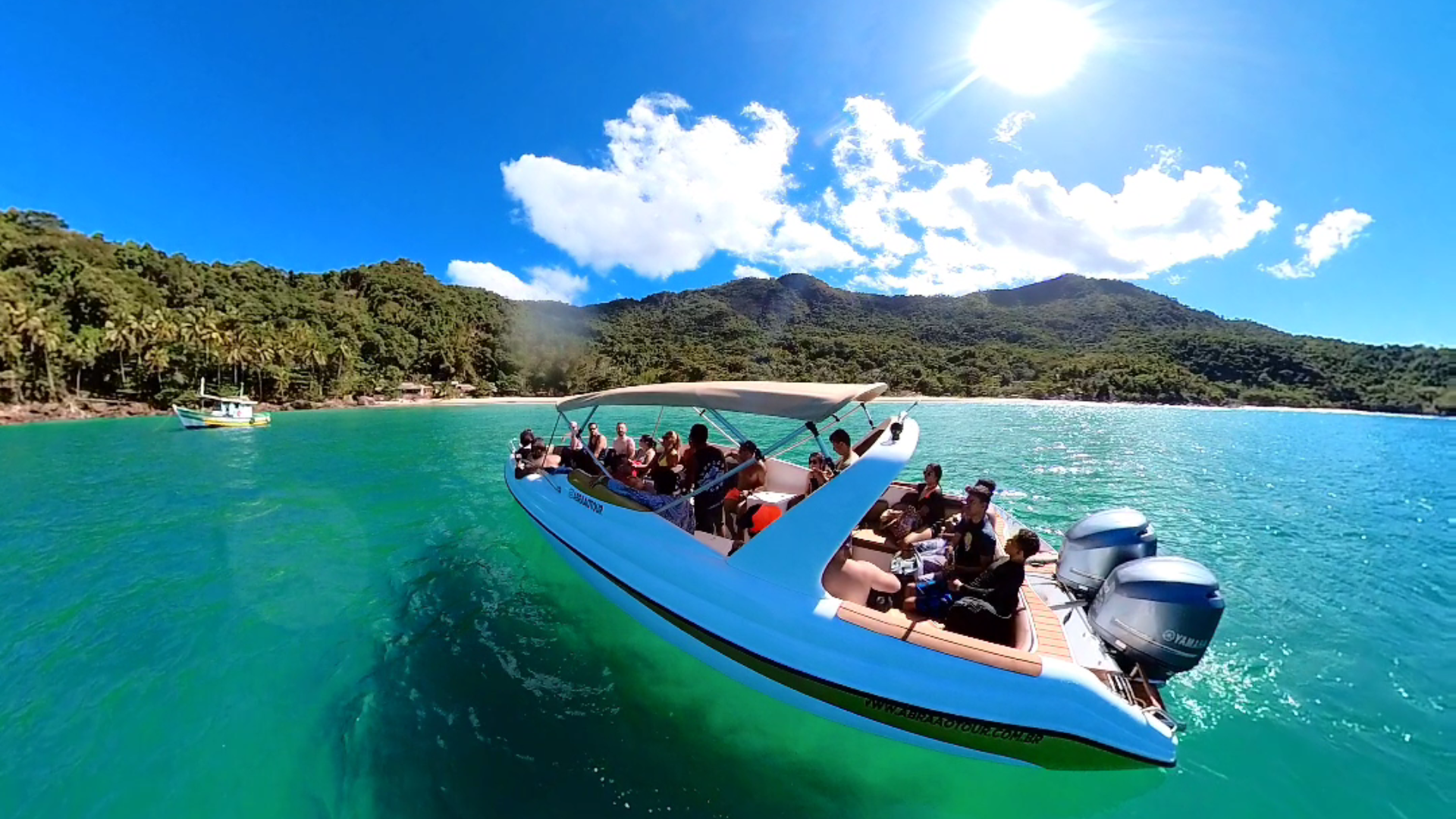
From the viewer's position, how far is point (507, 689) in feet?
16.8

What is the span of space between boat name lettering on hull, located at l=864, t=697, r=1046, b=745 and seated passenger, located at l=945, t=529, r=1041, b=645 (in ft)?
2.02

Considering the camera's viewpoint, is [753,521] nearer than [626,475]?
Yes

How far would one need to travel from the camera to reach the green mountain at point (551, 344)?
47219mm

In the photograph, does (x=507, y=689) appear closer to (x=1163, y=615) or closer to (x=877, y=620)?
(x=877, y=620)

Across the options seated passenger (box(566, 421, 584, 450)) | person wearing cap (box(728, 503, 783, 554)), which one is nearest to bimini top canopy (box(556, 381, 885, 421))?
person wearing cap (box(728, 503, 783, 554))

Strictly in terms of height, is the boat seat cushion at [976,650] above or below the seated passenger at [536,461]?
below

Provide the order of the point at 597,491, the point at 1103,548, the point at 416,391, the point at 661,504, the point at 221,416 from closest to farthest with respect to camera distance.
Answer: the point at 1103,548
the point at 661,504
the point at 597,491
the point at 221,416
the point at 416,391

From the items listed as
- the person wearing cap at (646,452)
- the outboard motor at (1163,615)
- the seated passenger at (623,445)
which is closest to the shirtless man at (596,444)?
the seated passenger at (623,445)

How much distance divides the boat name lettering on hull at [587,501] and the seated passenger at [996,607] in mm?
3823

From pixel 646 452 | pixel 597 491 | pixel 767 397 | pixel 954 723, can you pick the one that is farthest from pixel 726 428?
pixel 954 723

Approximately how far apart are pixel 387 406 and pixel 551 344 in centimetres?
3622

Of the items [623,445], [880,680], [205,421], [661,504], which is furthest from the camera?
[205,421]

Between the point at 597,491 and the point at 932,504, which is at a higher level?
the point at 932,504

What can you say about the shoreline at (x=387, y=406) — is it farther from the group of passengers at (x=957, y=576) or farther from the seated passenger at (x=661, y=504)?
the group of passengers at (x=957, y=576)
